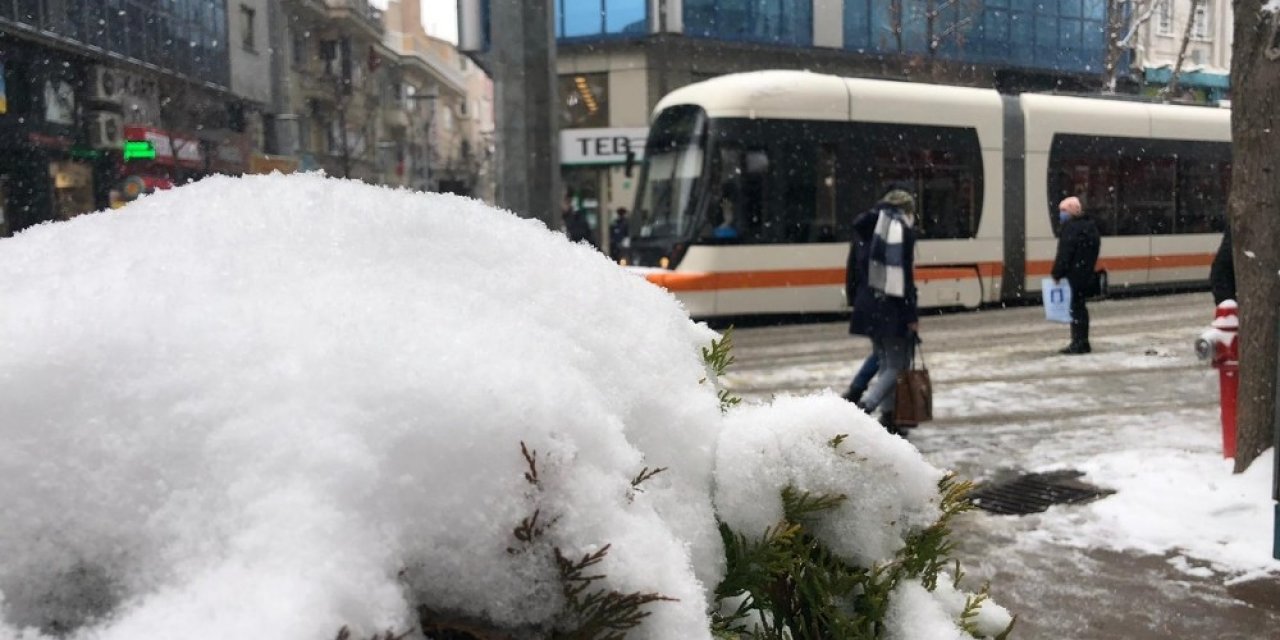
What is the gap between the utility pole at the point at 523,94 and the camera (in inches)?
388

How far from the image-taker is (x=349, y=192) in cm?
167

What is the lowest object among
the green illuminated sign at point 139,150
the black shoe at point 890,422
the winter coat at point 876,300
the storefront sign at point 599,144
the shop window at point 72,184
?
the black shoe at point 890,422

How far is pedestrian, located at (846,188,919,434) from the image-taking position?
7.50m

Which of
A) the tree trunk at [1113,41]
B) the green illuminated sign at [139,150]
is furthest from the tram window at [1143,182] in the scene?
the green illuminated sign at [139,150]

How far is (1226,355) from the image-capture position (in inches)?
238

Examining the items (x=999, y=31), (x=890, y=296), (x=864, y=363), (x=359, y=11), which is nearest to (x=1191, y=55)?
(x=999, y=31)

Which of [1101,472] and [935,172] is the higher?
[935,172]

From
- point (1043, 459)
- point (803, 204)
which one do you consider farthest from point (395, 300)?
point (803, 204)

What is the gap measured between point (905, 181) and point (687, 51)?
1323 centimetres

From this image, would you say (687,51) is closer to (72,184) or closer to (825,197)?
(825,197)

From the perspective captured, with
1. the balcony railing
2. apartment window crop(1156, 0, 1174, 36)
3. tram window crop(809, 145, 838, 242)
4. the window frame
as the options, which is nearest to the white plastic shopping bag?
tram window crop(809, 145, 838, 242)

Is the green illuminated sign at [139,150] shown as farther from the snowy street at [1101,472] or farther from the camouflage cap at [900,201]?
the camouflage cap at [900,201]

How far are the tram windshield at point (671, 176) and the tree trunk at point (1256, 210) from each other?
9.57 metres

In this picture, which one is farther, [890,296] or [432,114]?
[432,114]
